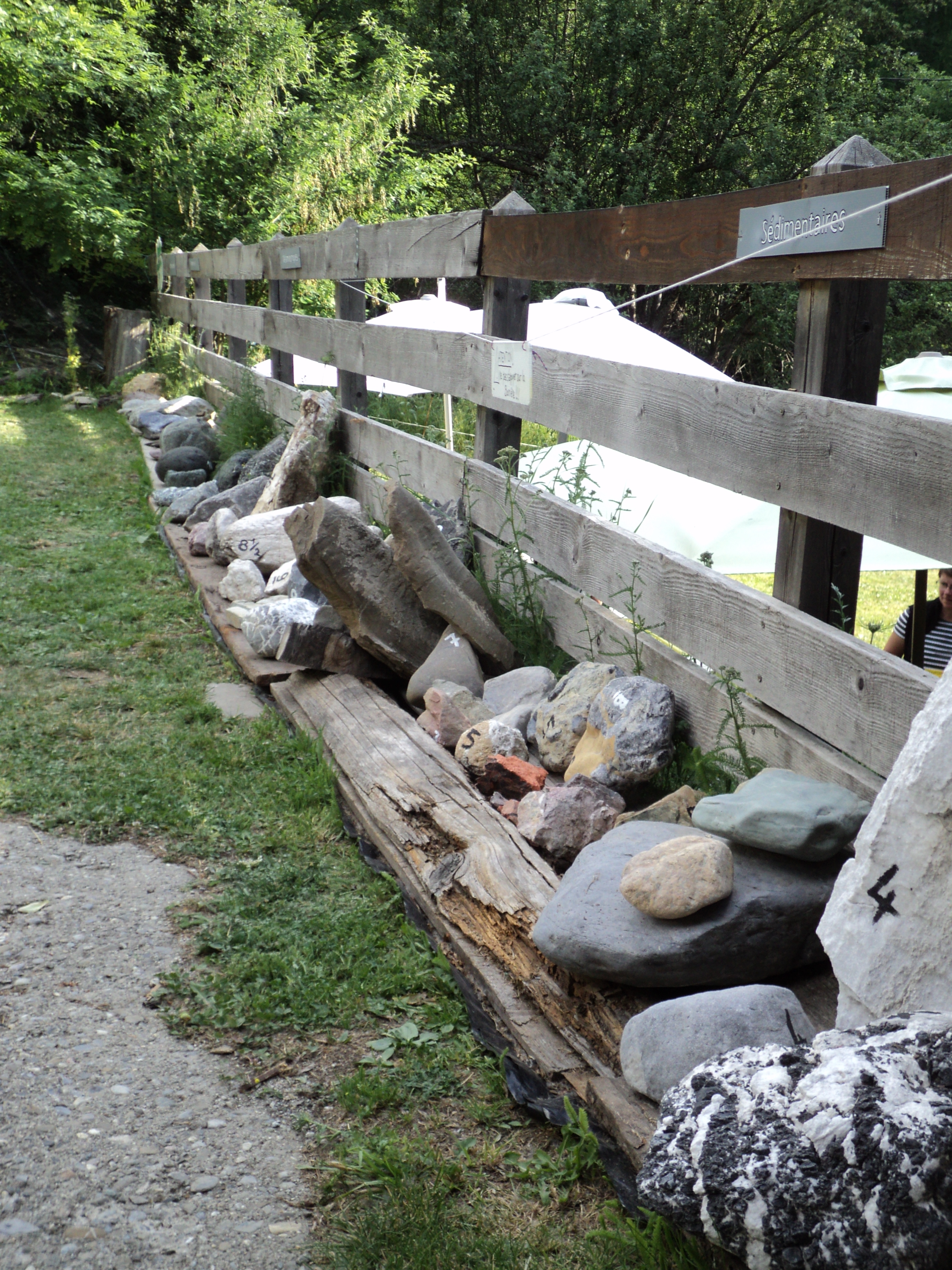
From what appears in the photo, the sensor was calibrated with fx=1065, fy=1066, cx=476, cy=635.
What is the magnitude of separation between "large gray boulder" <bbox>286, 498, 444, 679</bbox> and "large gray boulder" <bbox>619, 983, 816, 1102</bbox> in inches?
94.6

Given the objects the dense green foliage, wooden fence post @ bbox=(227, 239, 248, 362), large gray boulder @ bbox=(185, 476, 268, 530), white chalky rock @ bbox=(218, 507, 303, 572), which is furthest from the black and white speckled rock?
the dense green foliage

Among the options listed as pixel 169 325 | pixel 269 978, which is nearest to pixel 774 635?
pixel 269 978

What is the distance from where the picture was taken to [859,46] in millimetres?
23047

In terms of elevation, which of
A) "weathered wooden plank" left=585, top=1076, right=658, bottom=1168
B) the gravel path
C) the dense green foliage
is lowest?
the gravel path

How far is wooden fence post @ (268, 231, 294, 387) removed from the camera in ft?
28.5

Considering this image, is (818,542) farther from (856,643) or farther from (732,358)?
(732,358)

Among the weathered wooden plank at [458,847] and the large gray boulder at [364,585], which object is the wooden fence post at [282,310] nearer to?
the large gray boulder at [364,585]

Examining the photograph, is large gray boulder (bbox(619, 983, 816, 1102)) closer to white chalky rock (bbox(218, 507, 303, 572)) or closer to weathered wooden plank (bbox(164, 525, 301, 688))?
weathered wooden plank (bbox(164, 525, 301, 688))

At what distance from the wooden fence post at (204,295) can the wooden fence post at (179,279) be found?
0.56 metres

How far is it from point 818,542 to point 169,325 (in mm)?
14790

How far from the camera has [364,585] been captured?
420 cm

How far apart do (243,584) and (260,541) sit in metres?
0.56

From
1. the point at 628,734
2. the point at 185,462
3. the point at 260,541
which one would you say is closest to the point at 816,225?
the point at 628,734

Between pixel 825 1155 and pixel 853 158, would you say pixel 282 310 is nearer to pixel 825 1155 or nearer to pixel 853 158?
pixel 853 158
